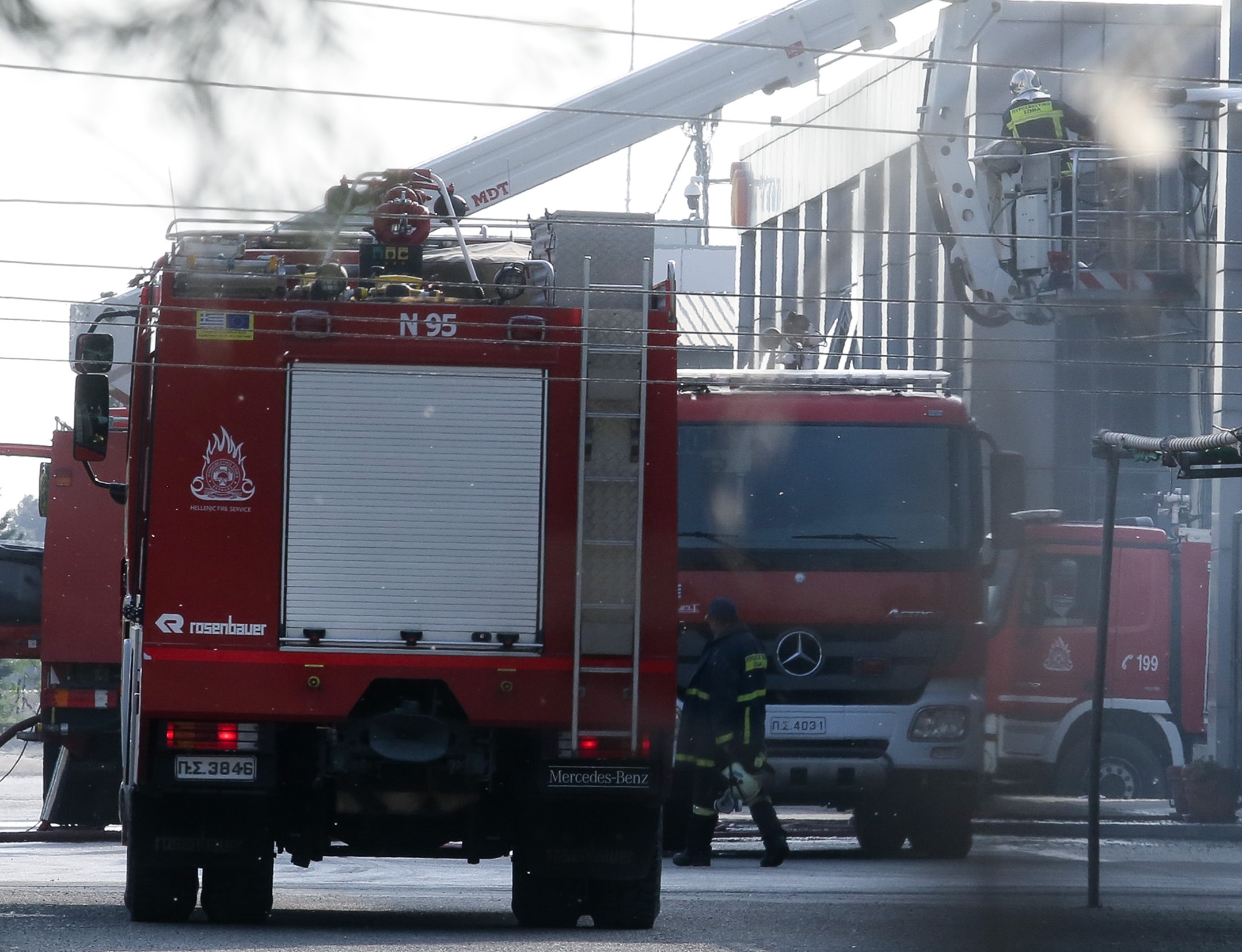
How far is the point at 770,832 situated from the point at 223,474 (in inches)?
204

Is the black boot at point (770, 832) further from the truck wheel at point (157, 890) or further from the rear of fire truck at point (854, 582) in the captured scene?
the truck wheel at point (157, 890)

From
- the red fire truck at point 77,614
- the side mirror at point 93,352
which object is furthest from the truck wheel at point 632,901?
the red fire truck at point 77,614

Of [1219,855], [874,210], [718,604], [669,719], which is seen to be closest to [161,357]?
[669,719]

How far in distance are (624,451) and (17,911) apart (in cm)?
377

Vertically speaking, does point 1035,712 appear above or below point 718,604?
below

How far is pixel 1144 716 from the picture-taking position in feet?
61.0

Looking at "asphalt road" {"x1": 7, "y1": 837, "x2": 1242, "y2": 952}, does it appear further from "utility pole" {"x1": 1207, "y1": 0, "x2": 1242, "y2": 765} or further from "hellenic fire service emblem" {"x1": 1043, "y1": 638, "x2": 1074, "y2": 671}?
"utility pole" {"x1": 1207, "y1": 0, "x2": 1242, "y2": 765}

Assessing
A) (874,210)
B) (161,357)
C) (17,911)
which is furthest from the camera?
(874,210)

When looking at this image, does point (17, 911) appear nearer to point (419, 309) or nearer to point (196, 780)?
point (196, 780)

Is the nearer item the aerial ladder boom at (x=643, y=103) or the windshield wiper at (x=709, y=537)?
the windshield wiper at (x=709, y=537)

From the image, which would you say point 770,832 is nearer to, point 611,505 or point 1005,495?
point 1005,495

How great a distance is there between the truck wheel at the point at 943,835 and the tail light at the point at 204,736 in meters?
6.35

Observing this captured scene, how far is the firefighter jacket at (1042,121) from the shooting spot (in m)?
20.0

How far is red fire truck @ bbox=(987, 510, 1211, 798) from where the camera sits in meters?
17.8
